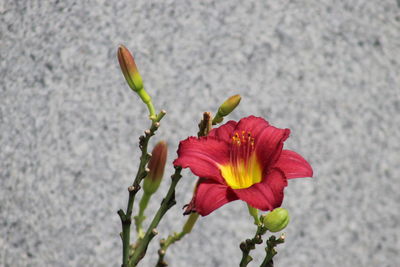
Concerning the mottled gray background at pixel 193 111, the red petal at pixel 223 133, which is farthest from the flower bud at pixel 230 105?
the mottled gray background at pixel 193 111

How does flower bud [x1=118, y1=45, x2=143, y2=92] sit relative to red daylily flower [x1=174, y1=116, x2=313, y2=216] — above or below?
above

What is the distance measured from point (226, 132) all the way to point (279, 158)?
5 centimetres

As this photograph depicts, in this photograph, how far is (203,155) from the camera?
0.46m

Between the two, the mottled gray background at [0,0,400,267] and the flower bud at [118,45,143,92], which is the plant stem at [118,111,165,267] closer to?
the flower bud at [118,45,143,92]

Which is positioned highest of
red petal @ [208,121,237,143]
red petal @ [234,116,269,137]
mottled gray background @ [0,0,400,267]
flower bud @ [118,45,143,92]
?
mottled gray background @ [0,0,400,267]

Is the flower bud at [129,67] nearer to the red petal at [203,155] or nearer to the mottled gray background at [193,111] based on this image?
the red petal at [203,155]

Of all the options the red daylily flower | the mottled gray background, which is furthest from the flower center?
the mottled gray background

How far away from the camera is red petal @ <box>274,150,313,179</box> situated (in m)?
0.45

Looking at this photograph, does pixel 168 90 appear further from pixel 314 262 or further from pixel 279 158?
pixel 279 158

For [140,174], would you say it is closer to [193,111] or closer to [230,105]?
[230,105]

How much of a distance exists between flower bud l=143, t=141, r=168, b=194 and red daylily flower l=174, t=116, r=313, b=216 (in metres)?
0.07

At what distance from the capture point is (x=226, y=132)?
0.48 meters

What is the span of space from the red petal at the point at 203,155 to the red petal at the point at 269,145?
3 centimetres

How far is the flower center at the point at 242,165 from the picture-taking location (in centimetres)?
49
